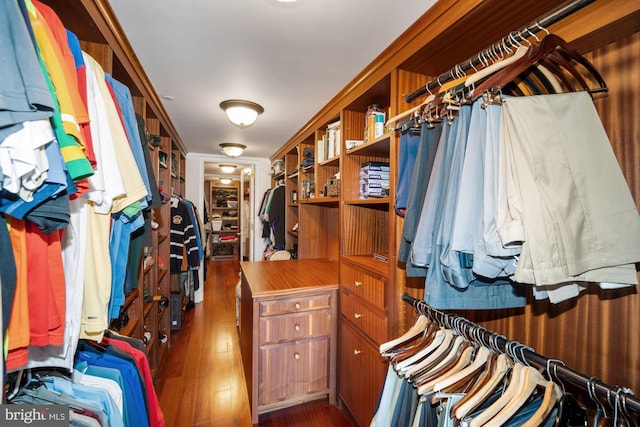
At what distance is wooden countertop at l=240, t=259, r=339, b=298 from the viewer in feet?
5.81

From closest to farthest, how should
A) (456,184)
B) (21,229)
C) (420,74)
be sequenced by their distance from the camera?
(21,229) → (456,184) → (420,74)

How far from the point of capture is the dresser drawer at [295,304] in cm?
171

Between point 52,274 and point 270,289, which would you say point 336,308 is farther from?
point 52,274

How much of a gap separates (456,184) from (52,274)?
110 cm

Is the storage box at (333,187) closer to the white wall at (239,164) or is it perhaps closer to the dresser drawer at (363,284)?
the dresser drawer at (363,284)

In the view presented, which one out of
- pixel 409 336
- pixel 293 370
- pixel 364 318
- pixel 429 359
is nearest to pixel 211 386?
pixel 293 370

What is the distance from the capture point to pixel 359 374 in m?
1.59

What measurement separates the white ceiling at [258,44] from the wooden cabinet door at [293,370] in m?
Answer: 1.70

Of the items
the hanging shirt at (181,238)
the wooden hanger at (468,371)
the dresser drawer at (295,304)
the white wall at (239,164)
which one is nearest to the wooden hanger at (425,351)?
the wooden hanger at (468,371)

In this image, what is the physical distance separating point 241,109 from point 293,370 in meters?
1.89

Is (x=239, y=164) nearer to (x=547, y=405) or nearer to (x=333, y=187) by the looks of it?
(x=333, y=187)

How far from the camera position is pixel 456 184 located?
0.82m

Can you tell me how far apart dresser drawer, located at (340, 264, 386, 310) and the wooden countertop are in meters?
0.14

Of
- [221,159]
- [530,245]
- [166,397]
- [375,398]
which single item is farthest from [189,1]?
[221,159]
